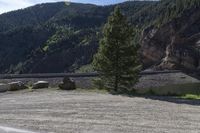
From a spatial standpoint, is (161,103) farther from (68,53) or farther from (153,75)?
(68,53)

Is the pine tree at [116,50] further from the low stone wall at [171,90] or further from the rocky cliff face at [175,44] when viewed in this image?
the rocky cliff face at [175,44]

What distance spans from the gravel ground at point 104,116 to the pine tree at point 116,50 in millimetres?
10873

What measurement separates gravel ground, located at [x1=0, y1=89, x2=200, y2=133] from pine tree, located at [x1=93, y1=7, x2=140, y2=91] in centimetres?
1087

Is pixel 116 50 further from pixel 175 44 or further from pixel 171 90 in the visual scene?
A: pixel 175 44

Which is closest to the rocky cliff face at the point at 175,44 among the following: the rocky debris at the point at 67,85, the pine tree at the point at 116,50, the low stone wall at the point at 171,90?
the low stone wall at the point at 171,90

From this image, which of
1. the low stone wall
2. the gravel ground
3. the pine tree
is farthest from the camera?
the pine tree

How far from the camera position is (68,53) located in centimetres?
19400

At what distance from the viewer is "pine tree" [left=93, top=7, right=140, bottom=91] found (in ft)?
115

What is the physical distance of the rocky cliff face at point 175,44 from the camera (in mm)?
129625

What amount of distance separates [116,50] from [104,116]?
17.8 meters

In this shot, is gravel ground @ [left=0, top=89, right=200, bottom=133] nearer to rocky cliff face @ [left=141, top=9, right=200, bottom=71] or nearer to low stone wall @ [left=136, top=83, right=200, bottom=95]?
low stone wall @ [left=136, top=83, right=200, bottom=95]

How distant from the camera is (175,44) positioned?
136 metres

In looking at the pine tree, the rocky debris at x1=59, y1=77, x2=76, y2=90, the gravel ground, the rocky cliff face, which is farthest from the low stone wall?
the rocky cliff face

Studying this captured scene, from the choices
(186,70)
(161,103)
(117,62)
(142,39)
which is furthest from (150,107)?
(142,39)
